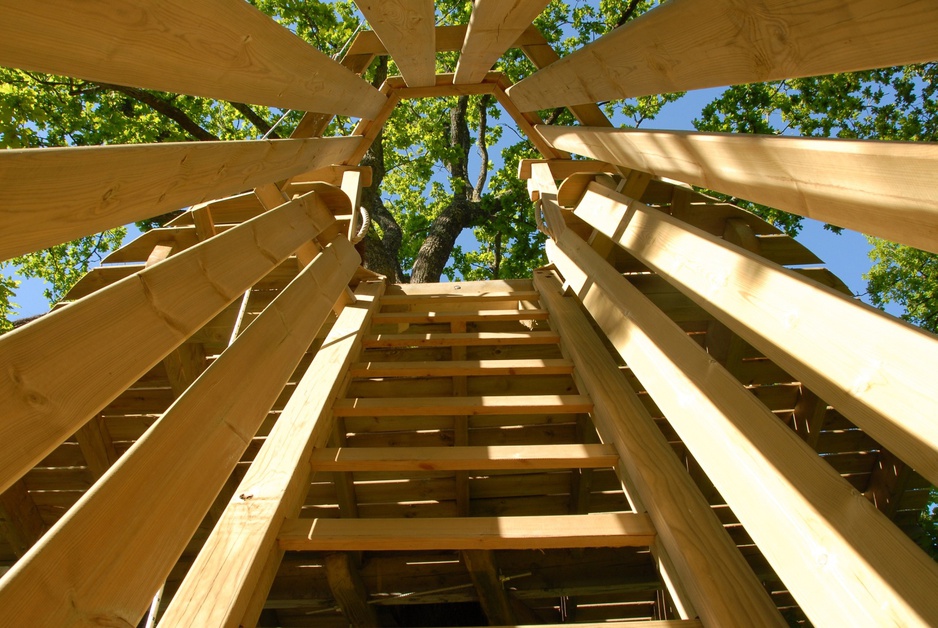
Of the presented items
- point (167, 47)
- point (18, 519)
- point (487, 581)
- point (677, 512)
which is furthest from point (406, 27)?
point (18, 519)

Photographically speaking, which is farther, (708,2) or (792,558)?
(708,2)

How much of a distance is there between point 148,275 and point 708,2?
145 cm

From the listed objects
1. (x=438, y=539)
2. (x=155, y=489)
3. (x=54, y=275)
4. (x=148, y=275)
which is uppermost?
(x=54, y=275)

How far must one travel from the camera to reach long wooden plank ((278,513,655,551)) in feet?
5.75

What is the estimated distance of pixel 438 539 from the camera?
177 cm

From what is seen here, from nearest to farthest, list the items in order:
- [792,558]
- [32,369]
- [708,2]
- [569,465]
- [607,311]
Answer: [32,369], [792,558], [708,2], [569,465], [607,311]

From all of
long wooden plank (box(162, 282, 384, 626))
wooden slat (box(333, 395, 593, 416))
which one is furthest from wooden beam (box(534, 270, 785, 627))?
long wooden plank (box(162, 282, 384, 626))

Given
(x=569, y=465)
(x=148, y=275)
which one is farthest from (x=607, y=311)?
(x=148, y=275)

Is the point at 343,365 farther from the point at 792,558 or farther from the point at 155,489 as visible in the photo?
the point at 792,558

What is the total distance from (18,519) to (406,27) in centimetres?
342

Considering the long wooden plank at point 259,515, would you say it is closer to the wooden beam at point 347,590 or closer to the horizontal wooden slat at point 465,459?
the horizontal wooden slat at point 465,459

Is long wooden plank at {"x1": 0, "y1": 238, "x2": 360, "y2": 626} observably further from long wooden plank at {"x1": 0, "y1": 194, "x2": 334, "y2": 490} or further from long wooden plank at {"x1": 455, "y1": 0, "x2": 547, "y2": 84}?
long wooden plank at {"x1": 455, "y1": 0, "x2": 547, "y2": 84}

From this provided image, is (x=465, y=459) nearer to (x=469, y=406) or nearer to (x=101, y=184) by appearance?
(x=469, y=406)

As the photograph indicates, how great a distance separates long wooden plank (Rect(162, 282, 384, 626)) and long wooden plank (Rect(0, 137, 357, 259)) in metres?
0.82
